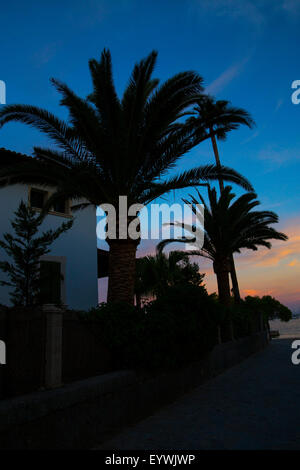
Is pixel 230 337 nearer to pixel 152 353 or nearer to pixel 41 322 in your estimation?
pixel 152 353

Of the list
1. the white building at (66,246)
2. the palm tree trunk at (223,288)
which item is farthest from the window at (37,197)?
the palm tree trunk at (223,288)

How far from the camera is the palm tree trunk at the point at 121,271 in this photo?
359 inches

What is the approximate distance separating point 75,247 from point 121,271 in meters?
6.22

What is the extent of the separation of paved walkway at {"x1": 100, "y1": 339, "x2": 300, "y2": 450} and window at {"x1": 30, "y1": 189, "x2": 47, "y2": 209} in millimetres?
8992

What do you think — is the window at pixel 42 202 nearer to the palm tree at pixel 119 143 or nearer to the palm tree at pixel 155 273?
the palm tree at pixel 119 143

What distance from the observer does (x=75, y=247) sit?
15031mm

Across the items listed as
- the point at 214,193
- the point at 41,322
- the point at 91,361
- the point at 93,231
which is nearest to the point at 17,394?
the point at 41,322

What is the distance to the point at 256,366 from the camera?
521 inches

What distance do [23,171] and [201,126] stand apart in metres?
4.92

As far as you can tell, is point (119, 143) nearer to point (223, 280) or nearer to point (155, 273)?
point (223, 280)

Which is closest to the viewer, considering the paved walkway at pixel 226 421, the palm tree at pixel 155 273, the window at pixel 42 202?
the paved walkway at pixel 226 421

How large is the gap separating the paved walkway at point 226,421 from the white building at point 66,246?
7.00 metres

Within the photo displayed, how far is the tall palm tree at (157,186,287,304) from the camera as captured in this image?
17.2 m

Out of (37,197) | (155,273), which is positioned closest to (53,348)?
(37,197)
